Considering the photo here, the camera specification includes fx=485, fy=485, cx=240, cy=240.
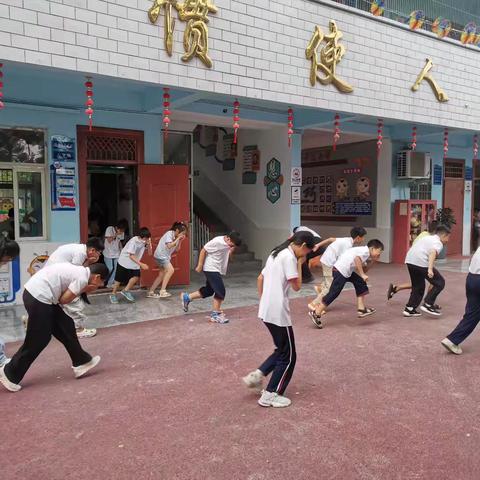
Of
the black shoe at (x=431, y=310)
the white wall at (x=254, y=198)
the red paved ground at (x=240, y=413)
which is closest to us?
the red paved ground at (x=240, y=413)

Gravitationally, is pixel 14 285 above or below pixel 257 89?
below

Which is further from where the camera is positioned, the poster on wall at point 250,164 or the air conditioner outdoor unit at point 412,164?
the air conditioner outdoor unit at point 412,164

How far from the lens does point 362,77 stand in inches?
344

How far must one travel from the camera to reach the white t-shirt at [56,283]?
429 cm

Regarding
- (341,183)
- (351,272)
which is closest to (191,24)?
(351,272)

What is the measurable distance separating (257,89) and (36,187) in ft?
12.3

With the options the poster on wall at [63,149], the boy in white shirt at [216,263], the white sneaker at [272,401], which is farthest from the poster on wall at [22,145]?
the white sneaker at [272,401]

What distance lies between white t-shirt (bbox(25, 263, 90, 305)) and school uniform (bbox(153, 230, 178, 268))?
339cm

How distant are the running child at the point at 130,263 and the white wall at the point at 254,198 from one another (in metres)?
3.76

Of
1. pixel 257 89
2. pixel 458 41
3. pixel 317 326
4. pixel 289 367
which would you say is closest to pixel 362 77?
pixel 257 89

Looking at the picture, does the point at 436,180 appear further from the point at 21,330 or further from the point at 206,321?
the point at 21,330

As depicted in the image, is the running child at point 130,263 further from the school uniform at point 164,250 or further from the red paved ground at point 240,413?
the red paved ground at point 240,413

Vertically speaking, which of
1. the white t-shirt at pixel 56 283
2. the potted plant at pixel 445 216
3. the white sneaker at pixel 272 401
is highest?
the potted plant at pixel 445 216

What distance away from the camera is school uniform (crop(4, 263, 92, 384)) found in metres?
4.27
